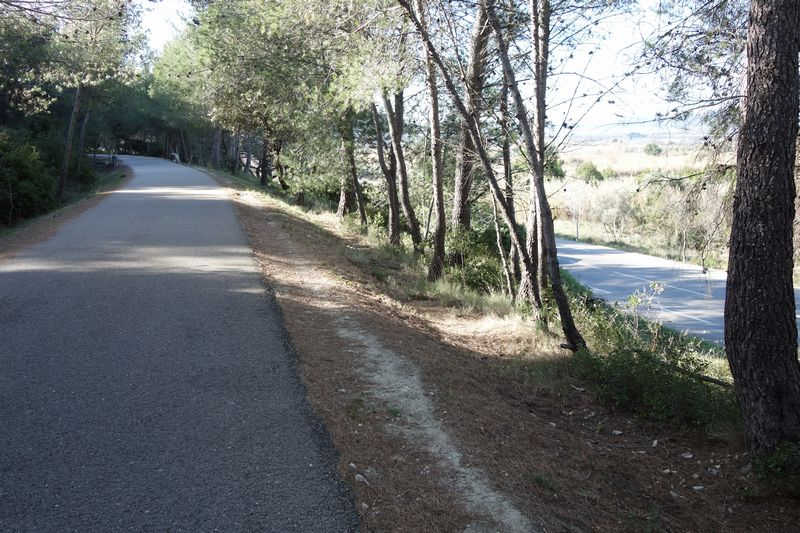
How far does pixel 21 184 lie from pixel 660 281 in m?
19.4

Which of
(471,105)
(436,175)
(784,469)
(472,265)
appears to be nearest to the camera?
(784,469)

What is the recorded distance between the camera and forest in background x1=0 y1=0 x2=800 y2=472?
8.89m

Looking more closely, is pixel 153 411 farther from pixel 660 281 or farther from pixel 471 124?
pixel 660 281

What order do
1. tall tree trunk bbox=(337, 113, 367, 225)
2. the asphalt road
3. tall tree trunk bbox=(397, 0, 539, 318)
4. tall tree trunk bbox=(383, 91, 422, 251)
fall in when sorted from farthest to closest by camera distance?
tall tree trunk bbox=(337, 113, 367, 225) → tall tree trunk bbox=(383, 91, 422, 251) → tall tree trunk bbox=(397, 0, 539, 318) → the asphalt road

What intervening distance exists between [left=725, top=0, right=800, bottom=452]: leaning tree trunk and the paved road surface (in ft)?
41.9

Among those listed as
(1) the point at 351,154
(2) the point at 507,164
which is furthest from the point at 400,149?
(1) the point at 351,154

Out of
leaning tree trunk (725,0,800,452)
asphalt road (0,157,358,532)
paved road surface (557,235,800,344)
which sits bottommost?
paved road surface (557,235,800,344)

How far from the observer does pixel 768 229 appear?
5473mm

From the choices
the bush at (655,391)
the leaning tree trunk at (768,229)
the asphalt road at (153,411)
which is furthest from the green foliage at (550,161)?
the asphalt road at (153,411)

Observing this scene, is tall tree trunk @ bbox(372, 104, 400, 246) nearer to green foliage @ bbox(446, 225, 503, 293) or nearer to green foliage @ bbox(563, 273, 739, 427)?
green foliage @ bbox(446, 225, 503, 293)

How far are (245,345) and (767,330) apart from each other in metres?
5.01

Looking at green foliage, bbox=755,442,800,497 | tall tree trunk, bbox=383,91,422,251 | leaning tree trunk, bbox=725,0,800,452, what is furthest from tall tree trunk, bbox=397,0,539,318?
tall tree trunk, bbox=383,91,422,251

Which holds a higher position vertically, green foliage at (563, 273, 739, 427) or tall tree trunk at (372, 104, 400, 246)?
tall tree trunk at (372, 104, 400, 246)

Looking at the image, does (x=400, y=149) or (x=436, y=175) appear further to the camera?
(x=400, y=149)
